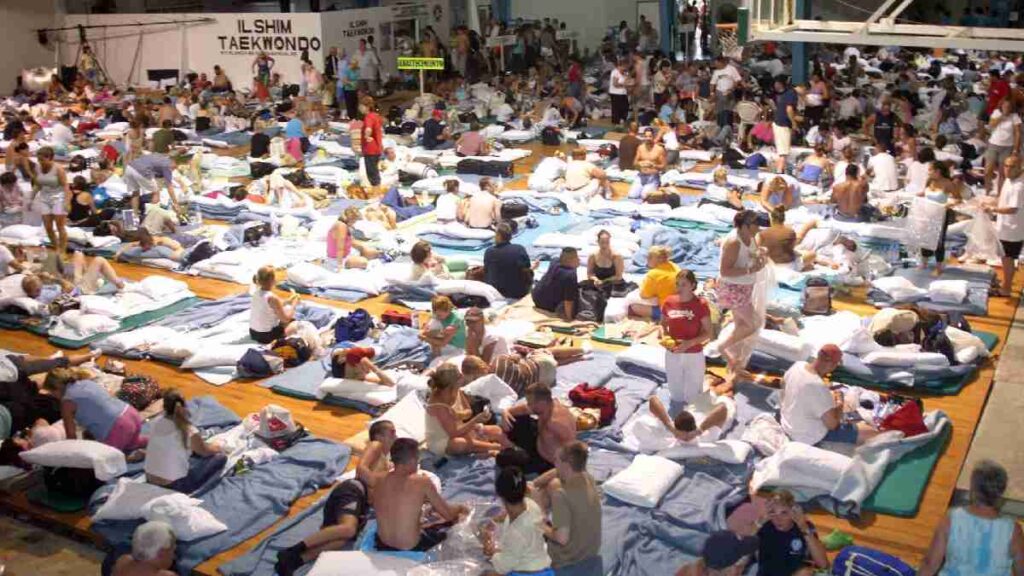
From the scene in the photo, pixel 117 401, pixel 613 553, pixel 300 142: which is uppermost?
pixel 300 142

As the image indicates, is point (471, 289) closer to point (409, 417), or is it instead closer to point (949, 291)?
point (409, 417)

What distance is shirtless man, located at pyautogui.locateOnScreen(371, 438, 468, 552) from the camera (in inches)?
273

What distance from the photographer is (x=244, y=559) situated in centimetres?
727

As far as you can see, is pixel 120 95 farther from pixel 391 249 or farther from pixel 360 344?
pixel 360 344

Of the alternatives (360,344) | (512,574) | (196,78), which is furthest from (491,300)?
(196,78)

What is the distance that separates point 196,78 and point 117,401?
20.0 m

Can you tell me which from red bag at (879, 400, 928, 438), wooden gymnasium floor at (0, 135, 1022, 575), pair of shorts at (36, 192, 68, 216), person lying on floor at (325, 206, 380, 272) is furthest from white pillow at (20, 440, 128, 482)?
pair of shorts at (36, 192, 68, 216)

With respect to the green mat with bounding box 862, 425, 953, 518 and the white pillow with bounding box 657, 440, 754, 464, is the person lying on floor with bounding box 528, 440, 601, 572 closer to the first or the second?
the white pillow with bounding box 657, 440, 754, 464

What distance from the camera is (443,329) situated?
10102 millimetres

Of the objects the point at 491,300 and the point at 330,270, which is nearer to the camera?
the point at 491,300

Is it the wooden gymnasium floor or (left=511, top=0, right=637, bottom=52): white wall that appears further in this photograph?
(left=511, top=0, right=637, bottom=52): white wall

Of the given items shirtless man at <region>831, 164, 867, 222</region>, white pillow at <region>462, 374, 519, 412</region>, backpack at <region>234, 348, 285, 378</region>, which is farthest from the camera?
shirtless man at <region>831, 164, 867, 222</region>

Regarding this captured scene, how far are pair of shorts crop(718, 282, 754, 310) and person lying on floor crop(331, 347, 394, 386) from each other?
297cm

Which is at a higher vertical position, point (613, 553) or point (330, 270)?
point (330, 270)
